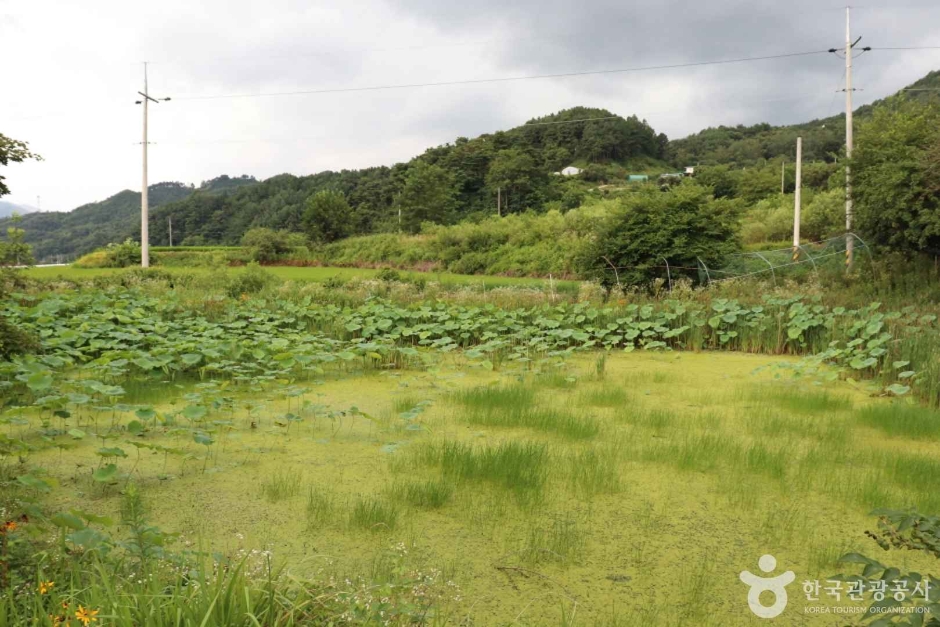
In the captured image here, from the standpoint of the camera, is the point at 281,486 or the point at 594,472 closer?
the point at 281,486

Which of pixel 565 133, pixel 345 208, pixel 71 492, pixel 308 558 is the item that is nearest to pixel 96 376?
pixel 71 492

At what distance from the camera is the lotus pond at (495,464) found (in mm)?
2609

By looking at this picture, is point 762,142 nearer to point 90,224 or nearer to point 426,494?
point 426,494

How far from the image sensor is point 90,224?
6378cm

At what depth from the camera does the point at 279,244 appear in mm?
30734

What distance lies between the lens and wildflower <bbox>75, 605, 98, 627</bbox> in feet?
5.37

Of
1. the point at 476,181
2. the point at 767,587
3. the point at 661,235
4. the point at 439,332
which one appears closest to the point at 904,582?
the point at 767,587

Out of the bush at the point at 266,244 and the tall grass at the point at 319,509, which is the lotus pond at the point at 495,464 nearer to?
the tall grass at the point at 319,509

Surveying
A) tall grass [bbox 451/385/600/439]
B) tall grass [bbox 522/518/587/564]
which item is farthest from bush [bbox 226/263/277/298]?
tall grass [bbox 522/518/587/564]

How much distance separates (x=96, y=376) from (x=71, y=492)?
3.02 metres

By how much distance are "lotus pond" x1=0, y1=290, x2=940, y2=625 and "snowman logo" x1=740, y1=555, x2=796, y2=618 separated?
5 centimetres

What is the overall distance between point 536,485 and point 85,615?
91.6 inches

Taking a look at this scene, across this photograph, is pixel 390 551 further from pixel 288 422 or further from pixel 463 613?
pixel 288 422

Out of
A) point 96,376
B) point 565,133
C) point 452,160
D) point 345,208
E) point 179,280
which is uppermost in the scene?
point 565,133
